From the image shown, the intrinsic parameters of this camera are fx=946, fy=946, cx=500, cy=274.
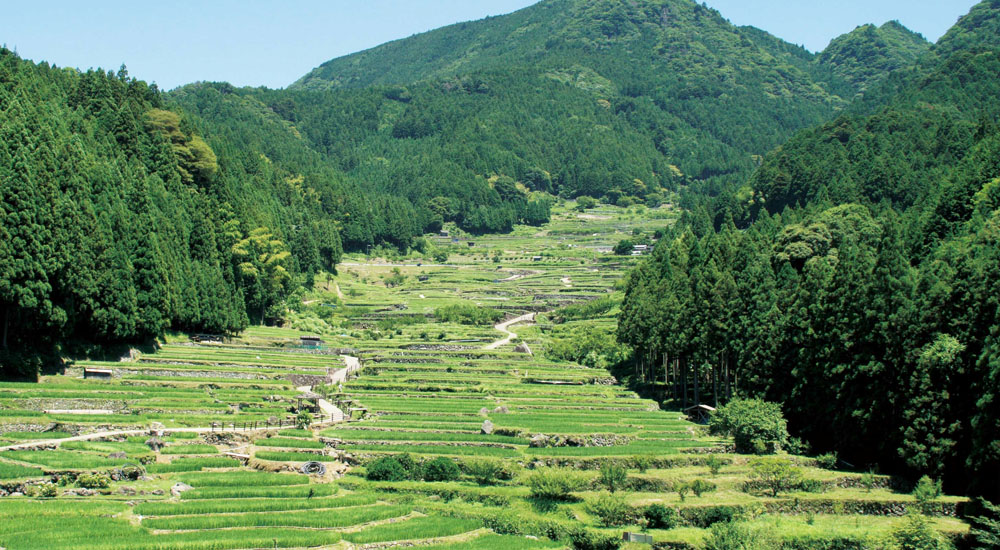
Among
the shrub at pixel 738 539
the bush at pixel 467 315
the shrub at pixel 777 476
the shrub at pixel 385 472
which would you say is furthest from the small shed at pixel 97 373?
the bush at pixel 467 315

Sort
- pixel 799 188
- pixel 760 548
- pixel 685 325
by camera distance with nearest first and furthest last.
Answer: pixel 760 548, pixel 685 325, pixel 799 188

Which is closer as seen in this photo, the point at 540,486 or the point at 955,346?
the point at 540,486

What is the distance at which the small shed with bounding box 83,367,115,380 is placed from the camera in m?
43.4

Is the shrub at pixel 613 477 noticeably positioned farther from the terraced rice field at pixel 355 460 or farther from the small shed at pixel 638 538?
the small shed at pixel 638 538

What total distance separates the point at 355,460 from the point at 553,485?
7794 millimetres

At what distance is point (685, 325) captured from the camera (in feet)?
166

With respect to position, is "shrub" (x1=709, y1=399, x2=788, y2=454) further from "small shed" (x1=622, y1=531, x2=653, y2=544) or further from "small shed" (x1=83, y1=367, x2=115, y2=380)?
"small shed" (x1=83, y1=367, x2=115, y2=380)

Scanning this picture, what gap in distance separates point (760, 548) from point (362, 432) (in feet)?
58.3

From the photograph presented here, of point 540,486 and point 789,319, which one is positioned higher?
point 789,319

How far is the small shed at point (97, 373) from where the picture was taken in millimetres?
43409

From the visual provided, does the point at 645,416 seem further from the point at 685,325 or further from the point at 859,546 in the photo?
the point at 859,546

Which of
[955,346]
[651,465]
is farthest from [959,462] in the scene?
[651,465]

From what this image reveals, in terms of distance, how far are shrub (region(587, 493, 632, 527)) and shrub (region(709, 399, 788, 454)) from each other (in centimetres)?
1059

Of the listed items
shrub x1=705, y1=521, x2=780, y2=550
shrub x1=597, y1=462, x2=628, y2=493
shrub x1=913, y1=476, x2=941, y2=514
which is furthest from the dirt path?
shrub x1=705, y1=521, x2=780, y2=550
